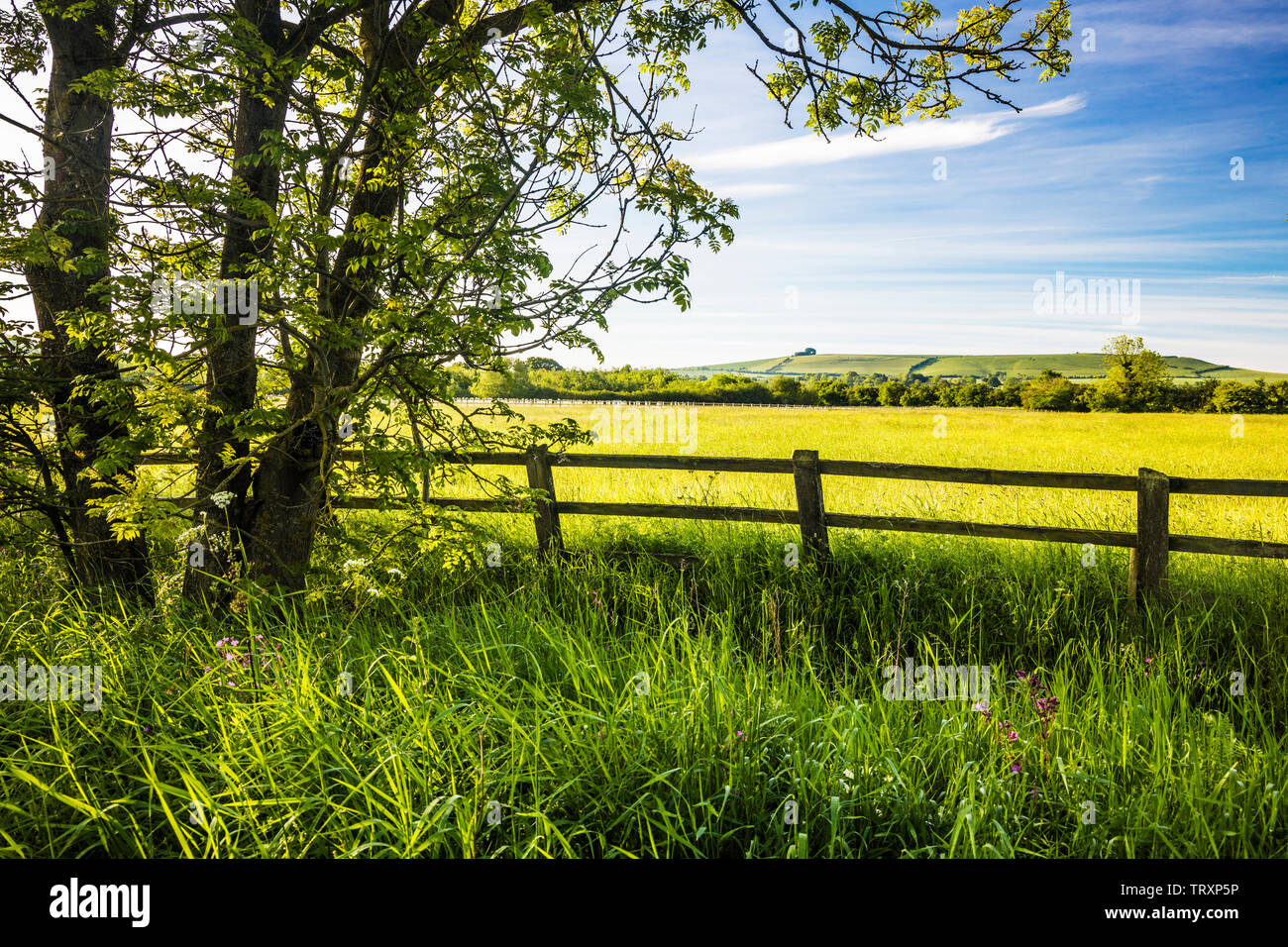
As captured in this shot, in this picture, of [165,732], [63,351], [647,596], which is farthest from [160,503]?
[647,596]

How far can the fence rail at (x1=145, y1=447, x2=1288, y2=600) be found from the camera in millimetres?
5473

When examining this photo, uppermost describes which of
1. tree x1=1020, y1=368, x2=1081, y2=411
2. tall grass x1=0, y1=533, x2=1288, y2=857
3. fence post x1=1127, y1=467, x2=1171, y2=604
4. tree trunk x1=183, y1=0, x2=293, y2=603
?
tree x1=1020, y1=368, x2=1081, y2=411

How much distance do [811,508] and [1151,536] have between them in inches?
109

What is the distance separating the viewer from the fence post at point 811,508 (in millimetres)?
6391

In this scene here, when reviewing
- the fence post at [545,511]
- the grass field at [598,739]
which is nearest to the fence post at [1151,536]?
the grass field at [598,739]

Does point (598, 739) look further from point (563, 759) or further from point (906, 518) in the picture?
point (906, 518)

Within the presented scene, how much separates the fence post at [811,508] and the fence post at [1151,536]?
2.55 meters

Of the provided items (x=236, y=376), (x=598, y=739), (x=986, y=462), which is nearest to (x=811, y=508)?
(x=598, y=739)

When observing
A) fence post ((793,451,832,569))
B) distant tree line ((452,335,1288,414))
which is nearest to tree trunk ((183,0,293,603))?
fence post ((793,451,832,569))

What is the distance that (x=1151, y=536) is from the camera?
5.66m

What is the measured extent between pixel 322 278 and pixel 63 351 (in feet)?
8.25

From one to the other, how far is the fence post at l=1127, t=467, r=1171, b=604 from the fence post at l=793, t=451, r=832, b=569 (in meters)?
2.55

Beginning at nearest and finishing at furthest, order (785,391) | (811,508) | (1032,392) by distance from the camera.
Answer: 1. (811,508)
2. (1032,392)
3. (785,391)

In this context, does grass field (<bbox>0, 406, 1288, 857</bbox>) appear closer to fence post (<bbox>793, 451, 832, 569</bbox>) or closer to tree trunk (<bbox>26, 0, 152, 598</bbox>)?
tree trunk (<bbox>26, 0, 152, 598</bbox>)
